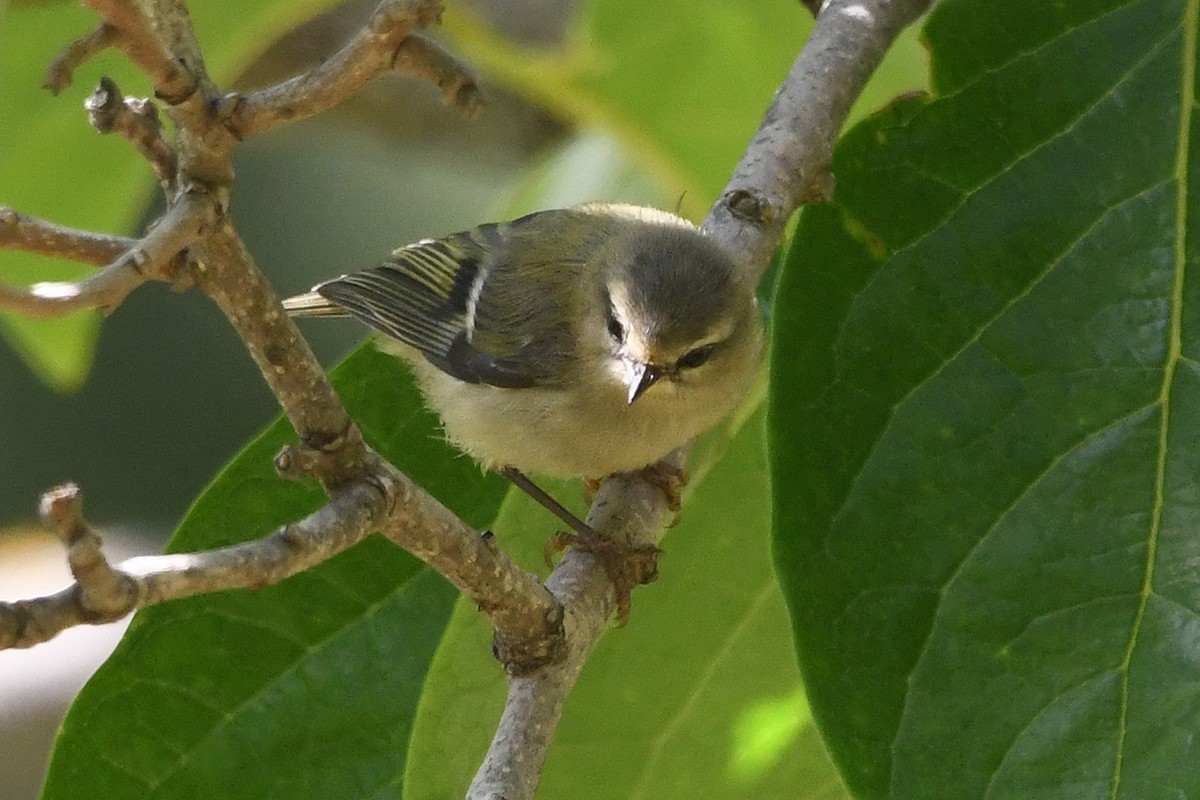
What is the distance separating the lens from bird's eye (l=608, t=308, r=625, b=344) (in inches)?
114

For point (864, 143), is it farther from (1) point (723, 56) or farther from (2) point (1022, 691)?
(1) point (723, 56)

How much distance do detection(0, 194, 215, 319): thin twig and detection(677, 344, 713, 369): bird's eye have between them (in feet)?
4.86

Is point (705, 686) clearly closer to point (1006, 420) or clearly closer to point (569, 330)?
point (1006, 420)

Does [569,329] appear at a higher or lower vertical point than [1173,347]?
higher

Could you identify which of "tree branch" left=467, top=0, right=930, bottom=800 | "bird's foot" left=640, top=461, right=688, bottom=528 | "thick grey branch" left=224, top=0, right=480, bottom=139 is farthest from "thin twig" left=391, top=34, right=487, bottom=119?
"bird's foot" left=640, top=461, right=688, bottom=528

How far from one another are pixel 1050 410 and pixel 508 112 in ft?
10.9

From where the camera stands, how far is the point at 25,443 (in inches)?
400

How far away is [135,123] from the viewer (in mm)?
1381

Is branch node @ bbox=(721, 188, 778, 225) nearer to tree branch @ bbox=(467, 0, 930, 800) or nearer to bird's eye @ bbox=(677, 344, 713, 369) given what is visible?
tree branch @ bbox=(467, 0, 930, 800)

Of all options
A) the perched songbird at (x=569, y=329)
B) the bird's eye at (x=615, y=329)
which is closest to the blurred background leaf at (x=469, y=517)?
the perched songbird at (x=569, y=329)

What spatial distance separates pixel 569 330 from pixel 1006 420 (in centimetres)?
127

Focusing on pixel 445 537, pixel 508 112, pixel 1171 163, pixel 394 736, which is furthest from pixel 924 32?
pixel 508 112

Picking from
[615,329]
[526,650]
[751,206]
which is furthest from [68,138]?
[526,650]

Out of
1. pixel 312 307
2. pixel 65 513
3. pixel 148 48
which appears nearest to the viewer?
pixel 65 513
